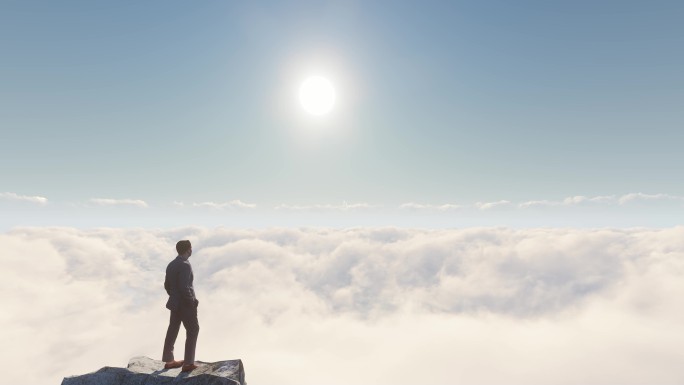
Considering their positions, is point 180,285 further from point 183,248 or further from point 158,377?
point 158,377

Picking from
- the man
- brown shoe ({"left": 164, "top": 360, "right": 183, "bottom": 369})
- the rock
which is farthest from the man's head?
the rock

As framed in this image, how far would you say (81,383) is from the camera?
805 cm

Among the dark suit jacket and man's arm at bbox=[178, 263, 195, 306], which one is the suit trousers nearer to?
the dark suit jacket

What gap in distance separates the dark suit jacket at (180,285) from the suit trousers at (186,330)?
160mm

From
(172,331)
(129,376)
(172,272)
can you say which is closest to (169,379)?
(129,376)

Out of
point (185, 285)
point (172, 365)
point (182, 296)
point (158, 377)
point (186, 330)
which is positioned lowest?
point (158, 377)

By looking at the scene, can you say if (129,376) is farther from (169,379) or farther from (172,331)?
(172,331)

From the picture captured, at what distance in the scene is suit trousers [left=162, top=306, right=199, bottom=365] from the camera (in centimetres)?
910

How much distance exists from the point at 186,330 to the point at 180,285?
1225 millimetres

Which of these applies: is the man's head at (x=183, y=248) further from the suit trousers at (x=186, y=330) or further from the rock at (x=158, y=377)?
the rock at (x=158, y=377)

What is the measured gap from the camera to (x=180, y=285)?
9.37 m

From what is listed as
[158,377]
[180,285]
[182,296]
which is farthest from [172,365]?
[180,285]

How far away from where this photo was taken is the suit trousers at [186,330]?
9.10 metres

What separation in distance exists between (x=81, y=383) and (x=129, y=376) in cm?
102
